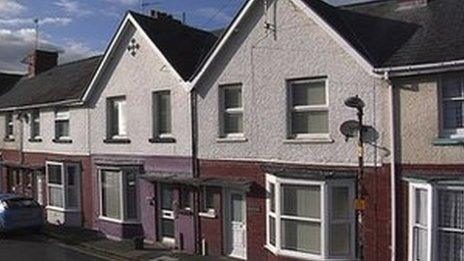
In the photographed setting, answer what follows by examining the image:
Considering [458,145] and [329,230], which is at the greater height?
[458,145]

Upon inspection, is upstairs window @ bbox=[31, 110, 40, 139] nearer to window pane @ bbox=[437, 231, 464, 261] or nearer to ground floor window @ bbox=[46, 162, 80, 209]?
ground floor window @ bbox=[46, 162, 80, 209]

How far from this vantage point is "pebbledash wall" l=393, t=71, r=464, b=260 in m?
14.6

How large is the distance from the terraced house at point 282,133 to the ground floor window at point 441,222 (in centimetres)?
3

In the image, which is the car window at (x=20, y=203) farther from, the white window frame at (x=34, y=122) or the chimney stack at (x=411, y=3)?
the chimney stack at (x=411, y=3)

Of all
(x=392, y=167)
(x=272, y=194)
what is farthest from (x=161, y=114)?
(x=392, y=167)

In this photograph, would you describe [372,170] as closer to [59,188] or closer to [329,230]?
[329,230]

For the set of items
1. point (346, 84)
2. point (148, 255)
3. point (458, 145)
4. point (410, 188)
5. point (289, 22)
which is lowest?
Result: point (148, 255)

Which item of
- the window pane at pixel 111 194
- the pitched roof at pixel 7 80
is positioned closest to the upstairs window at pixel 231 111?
the window pane at pixel 111 194

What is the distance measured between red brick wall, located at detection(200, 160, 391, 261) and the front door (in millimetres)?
1813

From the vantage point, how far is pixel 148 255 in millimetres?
20469

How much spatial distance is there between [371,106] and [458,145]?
2.35 meters

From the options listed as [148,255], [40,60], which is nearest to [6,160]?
[40,60]

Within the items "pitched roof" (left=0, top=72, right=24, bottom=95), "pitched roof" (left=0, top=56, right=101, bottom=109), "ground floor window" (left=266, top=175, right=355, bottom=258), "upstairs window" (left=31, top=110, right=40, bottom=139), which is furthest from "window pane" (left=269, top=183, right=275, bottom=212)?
"pitched roof" (left=0, top=72, right=24, bottom=95)

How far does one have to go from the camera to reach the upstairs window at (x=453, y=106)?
1455cm
